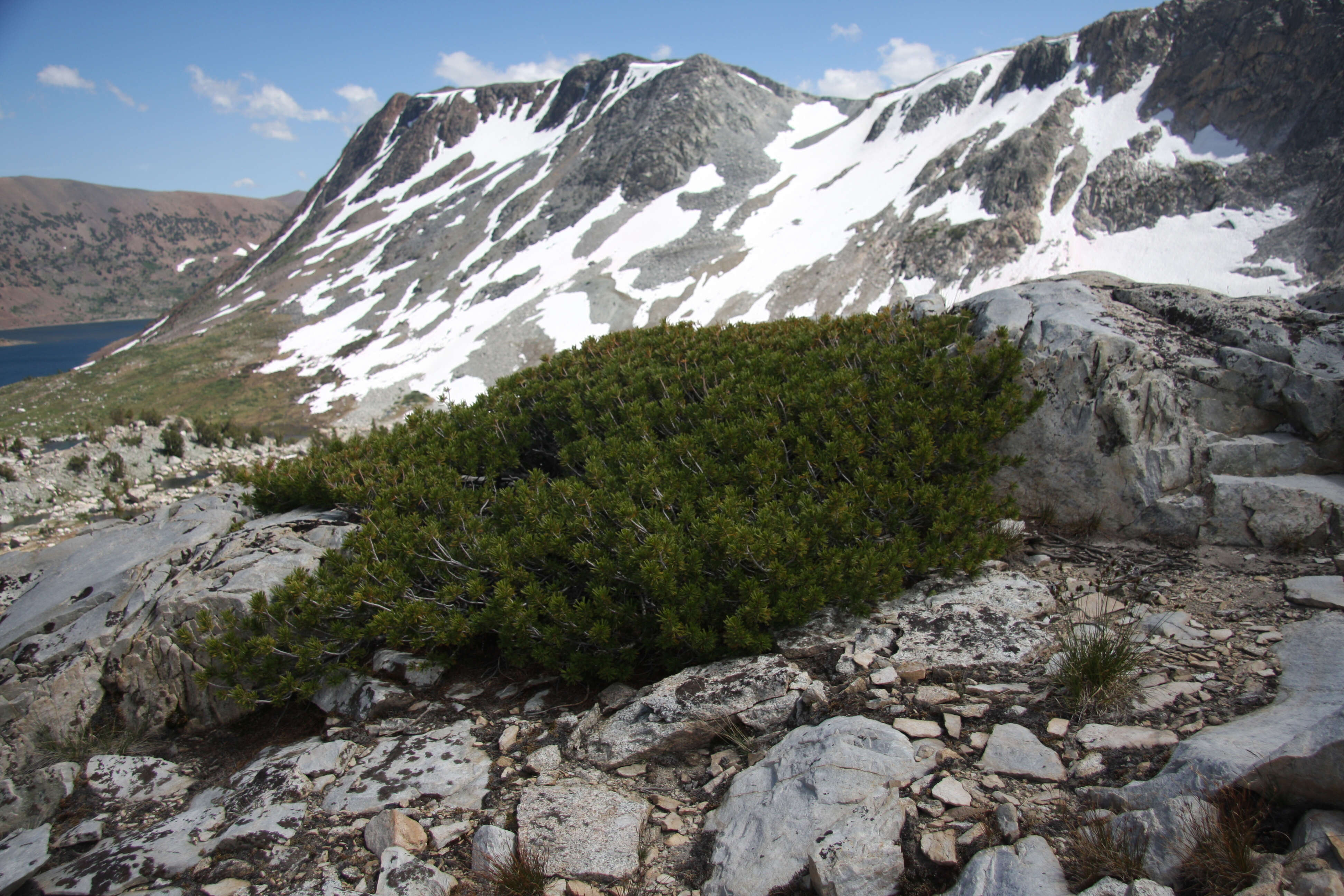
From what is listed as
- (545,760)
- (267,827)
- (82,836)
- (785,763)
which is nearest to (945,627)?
(785,763)

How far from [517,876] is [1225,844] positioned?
10.9ft

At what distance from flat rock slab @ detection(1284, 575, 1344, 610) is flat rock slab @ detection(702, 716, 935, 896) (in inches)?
131

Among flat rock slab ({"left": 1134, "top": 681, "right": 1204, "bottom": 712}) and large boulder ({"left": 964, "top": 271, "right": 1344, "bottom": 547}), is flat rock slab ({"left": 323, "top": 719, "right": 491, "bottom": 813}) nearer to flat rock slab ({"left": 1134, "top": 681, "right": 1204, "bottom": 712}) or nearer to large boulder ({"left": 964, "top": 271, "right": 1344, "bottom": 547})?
flat rock slab ({"left": 1134, "top": 681, "right": 1204, "bottom": 712})

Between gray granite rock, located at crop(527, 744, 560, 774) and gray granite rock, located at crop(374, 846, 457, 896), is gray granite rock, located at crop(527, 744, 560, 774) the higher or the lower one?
the higher one

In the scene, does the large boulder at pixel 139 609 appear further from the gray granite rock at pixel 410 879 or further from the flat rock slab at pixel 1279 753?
the flat rock slab at pixel 1279 753

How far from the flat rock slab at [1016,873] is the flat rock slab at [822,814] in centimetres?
34

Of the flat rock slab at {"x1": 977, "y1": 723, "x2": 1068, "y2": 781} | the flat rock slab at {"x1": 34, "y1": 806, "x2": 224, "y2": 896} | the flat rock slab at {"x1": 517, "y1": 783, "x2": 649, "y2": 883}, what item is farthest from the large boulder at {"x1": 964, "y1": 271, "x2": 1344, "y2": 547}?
the flat rock slab at {"x1": 34, "y1": 806, "x2": 224, "y2": 896}

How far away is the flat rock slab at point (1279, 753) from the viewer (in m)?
2.78

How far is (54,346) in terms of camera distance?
128m

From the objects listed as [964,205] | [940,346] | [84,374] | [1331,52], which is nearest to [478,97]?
[84,374]

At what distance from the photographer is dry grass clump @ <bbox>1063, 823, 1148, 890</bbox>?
2732 mm

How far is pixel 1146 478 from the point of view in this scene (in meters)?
6.23

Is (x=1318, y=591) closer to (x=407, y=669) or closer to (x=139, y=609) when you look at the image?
(x=407, y=669)

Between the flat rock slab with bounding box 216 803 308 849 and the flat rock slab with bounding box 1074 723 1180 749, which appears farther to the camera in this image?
the flat rock slab with bounding box 216 803 308 849
